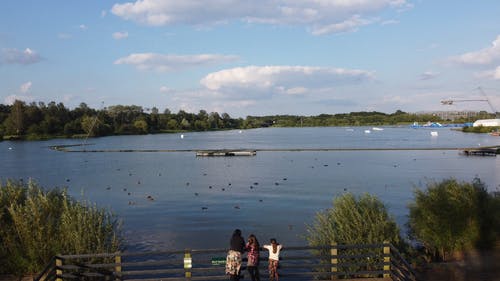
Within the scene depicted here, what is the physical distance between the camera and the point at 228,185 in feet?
209

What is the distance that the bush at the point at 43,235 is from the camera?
19.7 m

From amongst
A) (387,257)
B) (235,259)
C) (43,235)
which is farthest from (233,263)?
(43,235)

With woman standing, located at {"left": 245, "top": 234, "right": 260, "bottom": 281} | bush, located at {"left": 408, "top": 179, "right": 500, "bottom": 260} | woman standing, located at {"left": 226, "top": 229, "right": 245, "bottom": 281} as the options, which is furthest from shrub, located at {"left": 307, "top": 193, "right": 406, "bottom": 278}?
woman standing, located at {"left": 226, "top": 229, "right": 245, "bottom": 281}

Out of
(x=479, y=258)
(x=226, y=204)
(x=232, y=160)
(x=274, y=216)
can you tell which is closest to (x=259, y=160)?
(x=232, y=160)

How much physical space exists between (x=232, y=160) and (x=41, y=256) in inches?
3229

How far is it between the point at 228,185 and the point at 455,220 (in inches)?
1613

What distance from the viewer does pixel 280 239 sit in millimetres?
32625

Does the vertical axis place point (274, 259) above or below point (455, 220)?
above

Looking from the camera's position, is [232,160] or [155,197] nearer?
[155,197]

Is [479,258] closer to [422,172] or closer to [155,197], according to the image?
[155,197]

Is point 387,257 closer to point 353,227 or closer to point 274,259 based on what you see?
point 274,259

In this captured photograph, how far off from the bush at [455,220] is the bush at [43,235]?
55.1ft

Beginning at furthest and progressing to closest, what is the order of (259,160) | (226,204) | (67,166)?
1. (259,160)
2. (67,166)
3. (226,204)

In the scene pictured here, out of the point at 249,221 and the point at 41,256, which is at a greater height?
the point at 41,256
